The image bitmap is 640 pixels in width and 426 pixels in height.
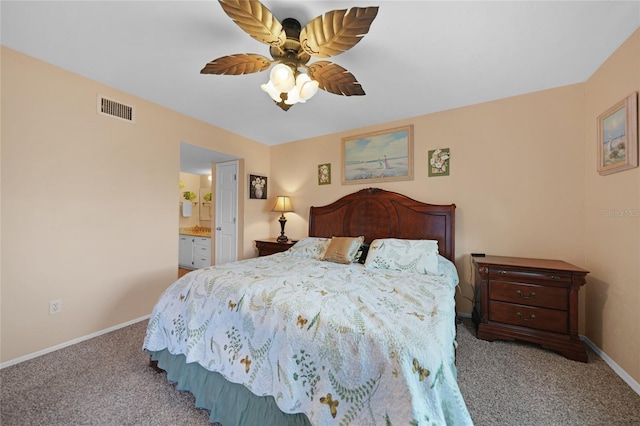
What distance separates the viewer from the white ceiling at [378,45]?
1.54 meters

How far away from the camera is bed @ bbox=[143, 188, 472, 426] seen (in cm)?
94

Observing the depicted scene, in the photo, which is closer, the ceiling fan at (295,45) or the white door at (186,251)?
the ceiling fan at (295,45)

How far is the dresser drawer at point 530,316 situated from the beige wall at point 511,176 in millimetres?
545

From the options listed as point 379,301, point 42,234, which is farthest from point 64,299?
point 379,301

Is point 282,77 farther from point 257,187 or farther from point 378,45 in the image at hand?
point 257,187

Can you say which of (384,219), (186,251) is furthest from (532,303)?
(186,251)

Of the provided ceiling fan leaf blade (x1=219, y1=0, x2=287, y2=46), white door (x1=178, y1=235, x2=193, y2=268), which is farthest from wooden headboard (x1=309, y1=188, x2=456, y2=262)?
white door (x1=178, y1=235, x2=193, y2=268)

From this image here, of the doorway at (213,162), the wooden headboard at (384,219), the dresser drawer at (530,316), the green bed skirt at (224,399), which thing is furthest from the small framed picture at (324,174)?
the green bed skirt at (224,399)

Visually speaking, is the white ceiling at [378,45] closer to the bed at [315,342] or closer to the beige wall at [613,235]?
the beige wall at [613,235]

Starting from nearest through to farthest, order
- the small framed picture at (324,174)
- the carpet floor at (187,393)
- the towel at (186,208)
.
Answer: the carpet floor at (187,393)
the small framed picture at (324,174)
the towel at (186,208)

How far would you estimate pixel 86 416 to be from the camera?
141 centimetres

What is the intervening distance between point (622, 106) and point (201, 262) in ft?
19.0

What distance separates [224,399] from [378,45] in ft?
8.35

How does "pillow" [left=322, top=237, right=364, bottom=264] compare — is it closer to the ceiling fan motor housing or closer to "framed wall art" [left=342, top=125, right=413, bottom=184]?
"framed wall art" [left=342, top=125, right=413, bottom=184]
